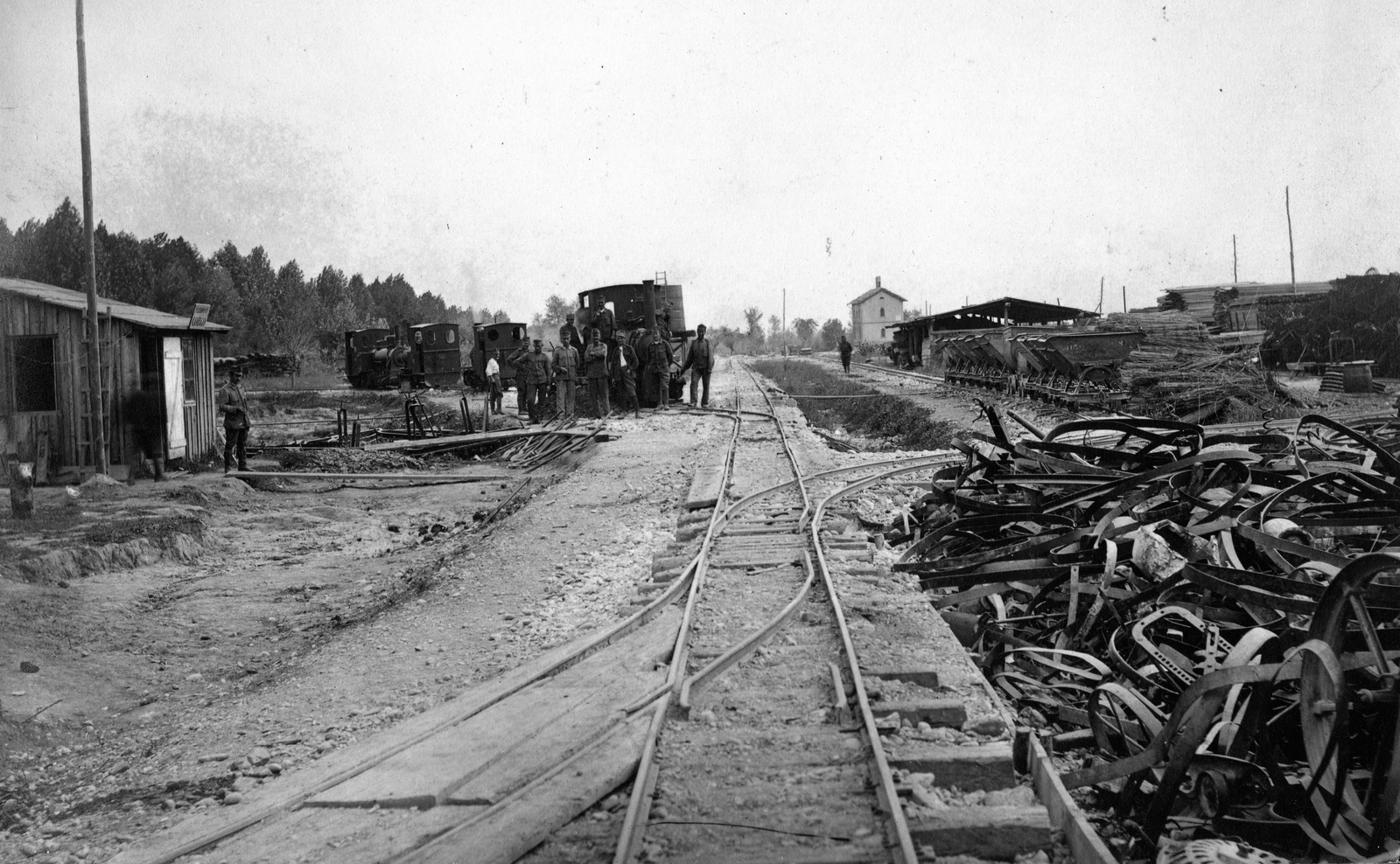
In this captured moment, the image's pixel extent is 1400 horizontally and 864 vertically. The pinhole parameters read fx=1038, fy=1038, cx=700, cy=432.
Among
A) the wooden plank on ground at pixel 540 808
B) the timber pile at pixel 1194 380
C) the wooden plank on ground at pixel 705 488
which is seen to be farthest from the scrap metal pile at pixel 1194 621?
the timber pile at pixel 1194 380

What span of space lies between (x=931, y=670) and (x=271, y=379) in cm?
4720

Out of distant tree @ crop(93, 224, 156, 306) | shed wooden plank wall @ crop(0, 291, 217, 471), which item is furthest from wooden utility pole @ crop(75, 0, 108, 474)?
distant tree @ crop(93, 224, 156, 306)

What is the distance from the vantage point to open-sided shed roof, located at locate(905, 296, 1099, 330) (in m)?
43.5

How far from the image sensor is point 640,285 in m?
26.1

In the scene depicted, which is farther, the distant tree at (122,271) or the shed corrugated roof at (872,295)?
the shed corrugated roof at (872,295)

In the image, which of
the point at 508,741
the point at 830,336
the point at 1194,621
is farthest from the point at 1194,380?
the point at 830,336

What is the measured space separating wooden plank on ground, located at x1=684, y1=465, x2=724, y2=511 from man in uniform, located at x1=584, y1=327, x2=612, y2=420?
8.88 meters

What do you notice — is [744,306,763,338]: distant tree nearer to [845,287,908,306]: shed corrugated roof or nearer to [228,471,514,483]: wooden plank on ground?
[845,287,908,306]: shed corrugated roof

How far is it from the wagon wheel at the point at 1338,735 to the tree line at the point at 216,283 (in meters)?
21.7

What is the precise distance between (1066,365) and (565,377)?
11.1 metres

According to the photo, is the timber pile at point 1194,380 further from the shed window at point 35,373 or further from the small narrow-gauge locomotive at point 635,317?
the shed window at point 35,373

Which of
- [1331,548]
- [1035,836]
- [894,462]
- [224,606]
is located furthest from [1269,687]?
[894,462]

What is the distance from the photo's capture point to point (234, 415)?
1562cm

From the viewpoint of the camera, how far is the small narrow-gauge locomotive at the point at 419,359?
→ 4000 centimetres
